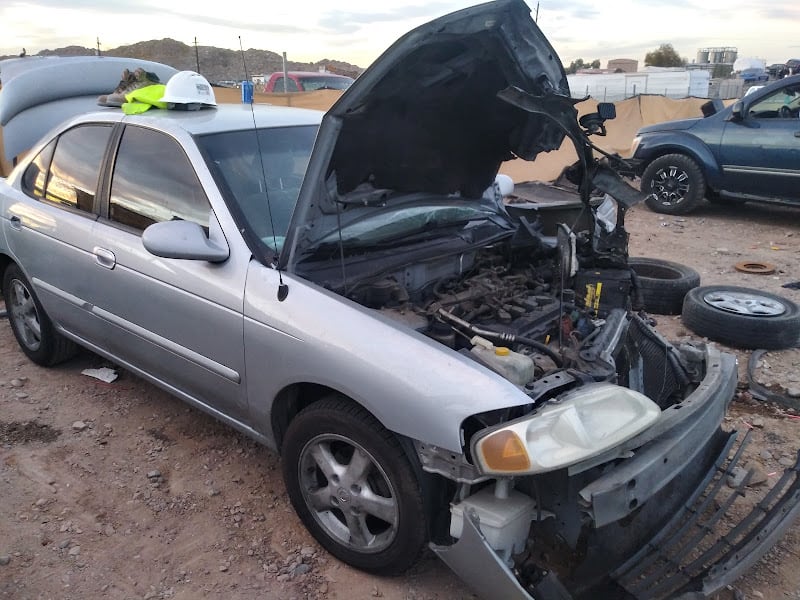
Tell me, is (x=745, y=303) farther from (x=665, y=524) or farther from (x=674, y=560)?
(x=674, y=560)

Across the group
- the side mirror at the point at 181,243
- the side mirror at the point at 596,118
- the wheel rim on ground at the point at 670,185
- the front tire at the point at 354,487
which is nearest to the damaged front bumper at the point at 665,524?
the front tire at the point at 354,487

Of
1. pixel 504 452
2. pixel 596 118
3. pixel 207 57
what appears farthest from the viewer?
pixel 207 57

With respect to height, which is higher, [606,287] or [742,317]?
[606,287]

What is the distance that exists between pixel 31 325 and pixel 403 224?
2833 millimetres

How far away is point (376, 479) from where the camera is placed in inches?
96.1

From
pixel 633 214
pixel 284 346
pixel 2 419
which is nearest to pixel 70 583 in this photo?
pixel 284 346

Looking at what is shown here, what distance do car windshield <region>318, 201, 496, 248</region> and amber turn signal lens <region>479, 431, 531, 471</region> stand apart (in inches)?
44.4

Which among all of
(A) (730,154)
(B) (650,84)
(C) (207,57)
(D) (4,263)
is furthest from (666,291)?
(C) (207,57)

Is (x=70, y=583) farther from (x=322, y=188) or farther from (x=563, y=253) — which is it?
(x=563, y=253)

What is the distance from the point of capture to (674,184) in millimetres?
8945

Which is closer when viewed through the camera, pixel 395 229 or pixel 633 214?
pixel 395 229

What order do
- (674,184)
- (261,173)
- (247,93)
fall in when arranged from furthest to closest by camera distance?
(674,184) → (247,93) → (261,173)

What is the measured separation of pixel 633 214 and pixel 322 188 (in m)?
7.58

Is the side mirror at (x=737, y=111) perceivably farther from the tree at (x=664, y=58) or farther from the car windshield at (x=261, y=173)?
the tree at (x=664, y=58)
